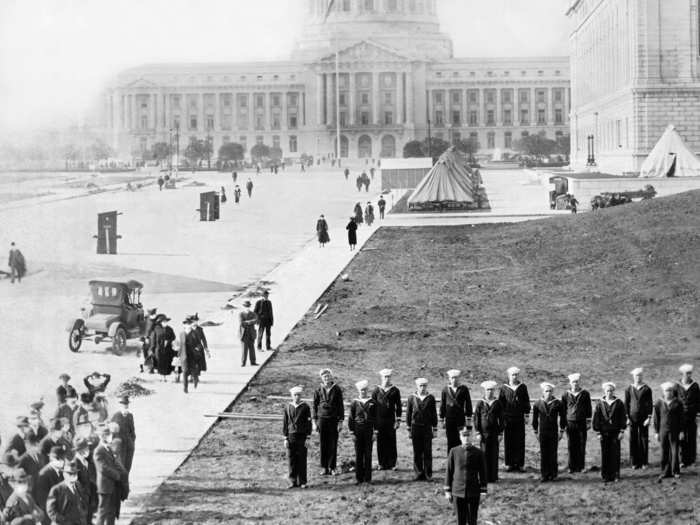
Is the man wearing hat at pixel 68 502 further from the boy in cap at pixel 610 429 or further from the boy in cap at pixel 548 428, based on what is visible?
the boy in cap at pixel 610 429

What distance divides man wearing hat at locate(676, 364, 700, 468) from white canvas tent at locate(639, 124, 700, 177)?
44.3 metres

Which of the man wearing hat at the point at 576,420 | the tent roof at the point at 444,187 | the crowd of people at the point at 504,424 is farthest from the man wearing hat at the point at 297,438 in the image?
the tent roof at the point at 444,187

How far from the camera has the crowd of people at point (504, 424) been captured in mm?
14750

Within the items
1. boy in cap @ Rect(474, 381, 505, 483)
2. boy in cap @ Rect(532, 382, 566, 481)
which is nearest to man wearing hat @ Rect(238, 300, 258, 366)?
boy in cap @ Rect(474, 381, 505, 483)

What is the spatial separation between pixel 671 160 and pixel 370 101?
416ft

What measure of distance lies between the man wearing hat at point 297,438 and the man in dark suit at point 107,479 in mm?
2515

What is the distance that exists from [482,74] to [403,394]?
16396 centimetres

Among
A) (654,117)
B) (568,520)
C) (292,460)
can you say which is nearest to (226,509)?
(292,460)

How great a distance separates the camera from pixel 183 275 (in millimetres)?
35500

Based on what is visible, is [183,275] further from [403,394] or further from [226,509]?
[226,509]

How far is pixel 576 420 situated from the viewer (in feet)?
49.1

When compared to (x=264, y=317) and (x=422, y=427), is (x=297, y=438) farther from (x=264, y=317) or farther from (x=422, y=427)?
(x=264, y=317)

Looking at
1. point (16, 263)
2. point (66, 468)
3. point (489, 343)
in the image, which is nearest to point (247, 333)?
point (489, 343)

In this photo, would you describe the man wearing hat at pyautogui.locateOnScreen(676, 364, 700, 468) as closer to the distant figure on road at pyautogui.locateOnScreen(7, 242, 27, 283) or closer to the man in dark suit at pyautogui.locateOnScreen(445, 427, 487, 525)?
the man in dark suit at pyautogui.locateOnScreen(445, 427, 487, 525)
